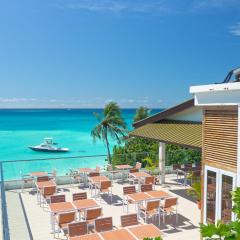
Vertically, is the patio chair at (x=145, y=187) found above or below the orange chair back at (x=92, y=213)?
above

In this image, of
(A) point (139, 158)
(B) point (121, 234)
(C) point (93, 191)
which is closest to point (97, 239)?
(B) point (121, 234)

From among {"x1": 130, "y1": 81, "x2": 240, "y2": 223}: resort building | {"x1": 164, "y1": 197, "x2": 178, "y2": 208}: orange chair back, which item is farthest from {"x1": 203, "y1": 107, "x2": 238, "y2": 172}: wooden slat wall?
{"x1": 164, "y1": 197, "x2": 178, "y2": 208}: orange chair back

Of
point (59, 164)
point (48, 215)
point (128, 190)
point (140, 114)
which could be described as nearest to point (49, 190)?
point (48, 215)

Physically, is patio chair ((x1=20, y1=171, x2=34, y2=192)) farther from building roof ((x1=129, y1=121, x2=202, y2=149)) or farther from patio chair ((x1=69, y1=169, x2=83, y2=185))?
building roof ((x1=129, y1=121, x2=202, y2=149))

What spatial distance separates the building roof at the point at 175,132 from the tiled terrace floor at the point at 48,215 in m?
2.65

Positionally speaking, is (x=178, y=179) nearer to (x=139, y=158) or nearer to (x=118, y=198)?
(x=139, y=158)

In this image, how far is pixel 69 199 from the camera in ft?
50.4

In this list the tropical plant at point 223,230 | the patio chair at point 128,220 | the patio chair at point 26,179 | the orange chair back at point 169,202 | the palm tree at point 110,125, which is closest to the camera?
the tropical plant at point 223,230

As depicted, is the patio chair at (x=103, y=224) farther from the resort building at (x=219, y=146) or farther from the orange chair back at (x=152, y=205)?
the resort building at (x=219, y=146)

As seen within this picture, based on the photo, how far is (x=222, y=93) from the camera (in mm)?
8781

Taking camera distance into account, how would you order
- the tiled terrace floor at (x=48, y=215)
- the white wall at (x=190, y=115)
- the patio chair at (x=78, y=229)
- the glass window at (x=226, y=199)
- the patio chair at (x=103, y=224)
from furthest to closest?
the white wall at (x=190, y=115)
the tiled terrace floor at (x=48, y=215)
the patio chair at (x=103, y=224)
the patio chair at (x=78, y=229)
the glass window at (x=226, y=199)

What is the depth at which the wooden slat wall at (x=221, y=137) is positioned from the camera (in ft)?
28.2

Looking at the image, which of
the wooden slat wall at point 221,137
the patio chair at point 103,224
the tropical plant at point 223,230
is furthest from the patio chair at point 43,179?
the tropical plant at point 223,230

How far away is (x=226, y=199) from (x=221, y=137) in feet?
5.16
